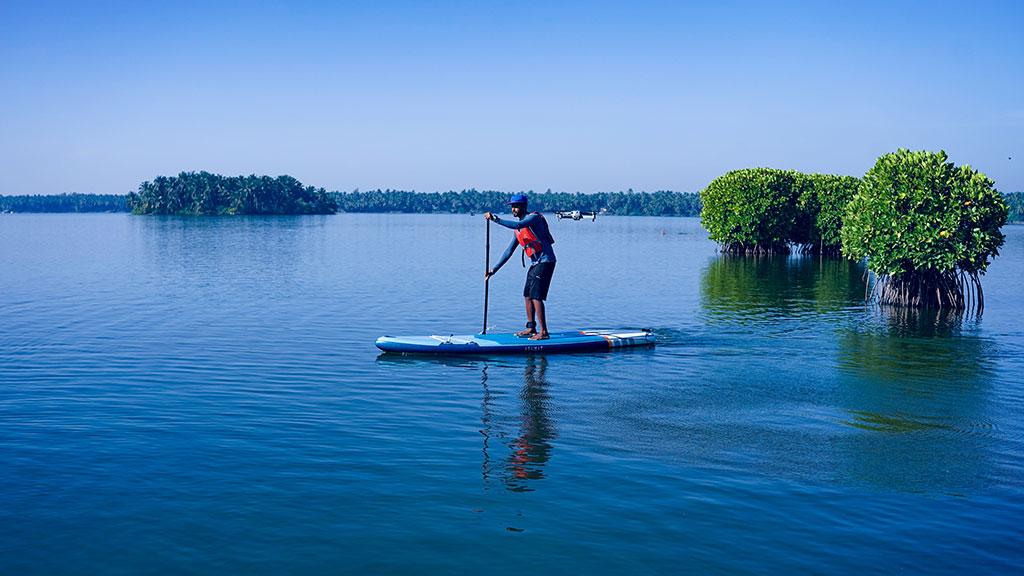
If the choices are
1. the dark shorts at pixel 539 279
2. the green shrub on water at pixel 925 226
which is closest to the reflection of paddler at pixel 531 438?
the dark shorts at pixel 539 279

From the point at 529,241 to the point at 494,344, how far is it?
9.57 ft

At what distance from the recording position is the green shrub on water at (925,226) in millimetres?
32469

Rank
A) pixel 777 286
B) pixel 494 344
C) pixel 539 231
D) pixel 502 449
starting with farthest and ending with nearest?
pixel 777 286, pixel 494 344, pixel 539 231, pixel 502 449

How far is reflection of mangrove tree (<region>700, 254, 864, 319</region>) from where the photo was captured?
35125mm

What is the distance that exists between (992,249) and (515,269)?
29475 millimetres

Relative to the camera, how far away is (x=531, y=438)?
572 inches

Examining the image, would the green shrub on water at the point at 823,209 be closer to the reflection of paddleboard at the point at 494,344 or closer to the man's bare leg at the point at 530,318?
the reflection of paddleboard at the point at 494,344

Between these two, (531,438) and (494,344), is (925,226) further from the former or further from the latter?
(531,438)

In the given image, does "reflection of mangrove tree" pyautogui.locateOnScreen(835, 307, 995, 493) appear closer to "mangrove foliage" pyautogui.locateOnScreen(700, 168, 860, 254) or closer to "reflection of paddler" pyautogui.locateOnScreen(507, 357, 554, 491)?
"reflection of paddler" pyautogui.locateOnScreen(507, 357, 554, 491)

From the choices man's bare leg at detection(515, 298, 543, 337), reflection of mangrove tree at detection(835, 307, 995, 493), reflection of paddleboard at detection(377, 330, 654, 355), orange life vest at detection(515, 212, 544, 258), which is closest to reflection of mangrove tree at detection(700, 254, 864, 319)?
reflection of mangrove tree at detection(835, 307, 995, 493)

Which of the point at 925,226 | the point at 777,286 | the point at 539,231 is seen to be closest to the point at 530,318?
the point at 539,231

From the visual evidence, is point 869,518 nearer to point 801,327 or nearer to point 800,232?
point 801,327

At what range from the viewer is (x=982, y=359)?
76.4ft

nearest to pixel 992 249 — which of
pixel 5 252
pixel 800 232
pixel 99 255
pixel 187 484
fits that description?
pixel 187 484
